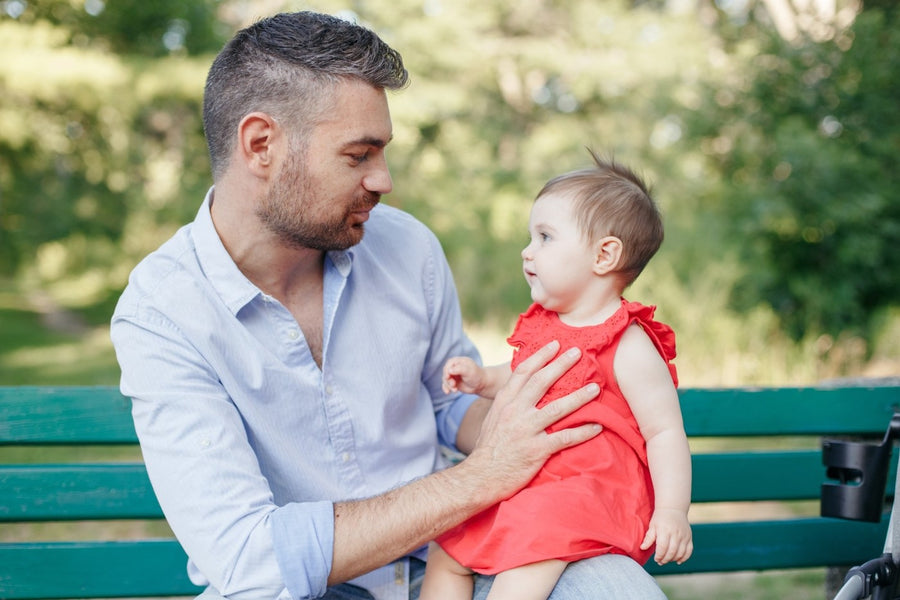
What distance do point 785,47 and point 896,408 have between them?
523 cm

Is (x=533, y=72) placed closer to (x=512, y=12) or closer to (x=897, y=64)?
(x=512, y=12)

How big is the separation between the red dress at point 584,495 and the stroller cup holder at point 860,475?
1.58ft

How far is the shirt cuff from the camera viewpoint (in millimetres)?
1726

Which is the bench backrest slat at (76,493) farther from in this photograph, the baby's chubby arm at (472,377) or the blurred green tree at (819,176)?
the blurred green tree at (819,176)

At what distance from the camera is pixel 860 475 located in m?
2.02

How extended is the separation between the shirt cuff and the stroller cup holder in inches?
46.5

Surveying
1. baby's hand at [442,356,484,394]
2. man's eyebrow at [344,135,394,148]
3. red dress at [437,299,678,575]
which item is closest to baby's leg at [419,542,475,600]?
red dress at [437,299,678,575]

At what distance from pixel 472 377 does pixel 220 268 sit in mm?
642

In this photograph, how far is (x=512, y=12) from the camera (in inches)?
679

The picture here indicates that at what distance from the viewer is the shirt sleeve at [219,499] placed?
1.73m

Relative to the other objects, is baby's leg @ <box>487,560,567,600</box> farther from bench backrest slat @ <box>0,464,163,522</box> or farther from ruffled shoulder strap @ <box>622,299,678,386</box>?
bench backrest slat @ <box>0,464,163,522</box>

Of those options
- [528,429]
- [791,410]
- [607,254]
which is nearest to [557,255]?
[607,254]

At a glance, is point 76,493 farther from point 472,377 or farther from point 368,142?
point 368,142

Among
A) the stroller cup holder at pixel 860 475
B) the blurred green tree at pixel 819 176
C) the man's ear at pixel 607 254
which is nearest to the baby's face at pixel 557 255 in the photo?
the man's ear at pixel 607 254
